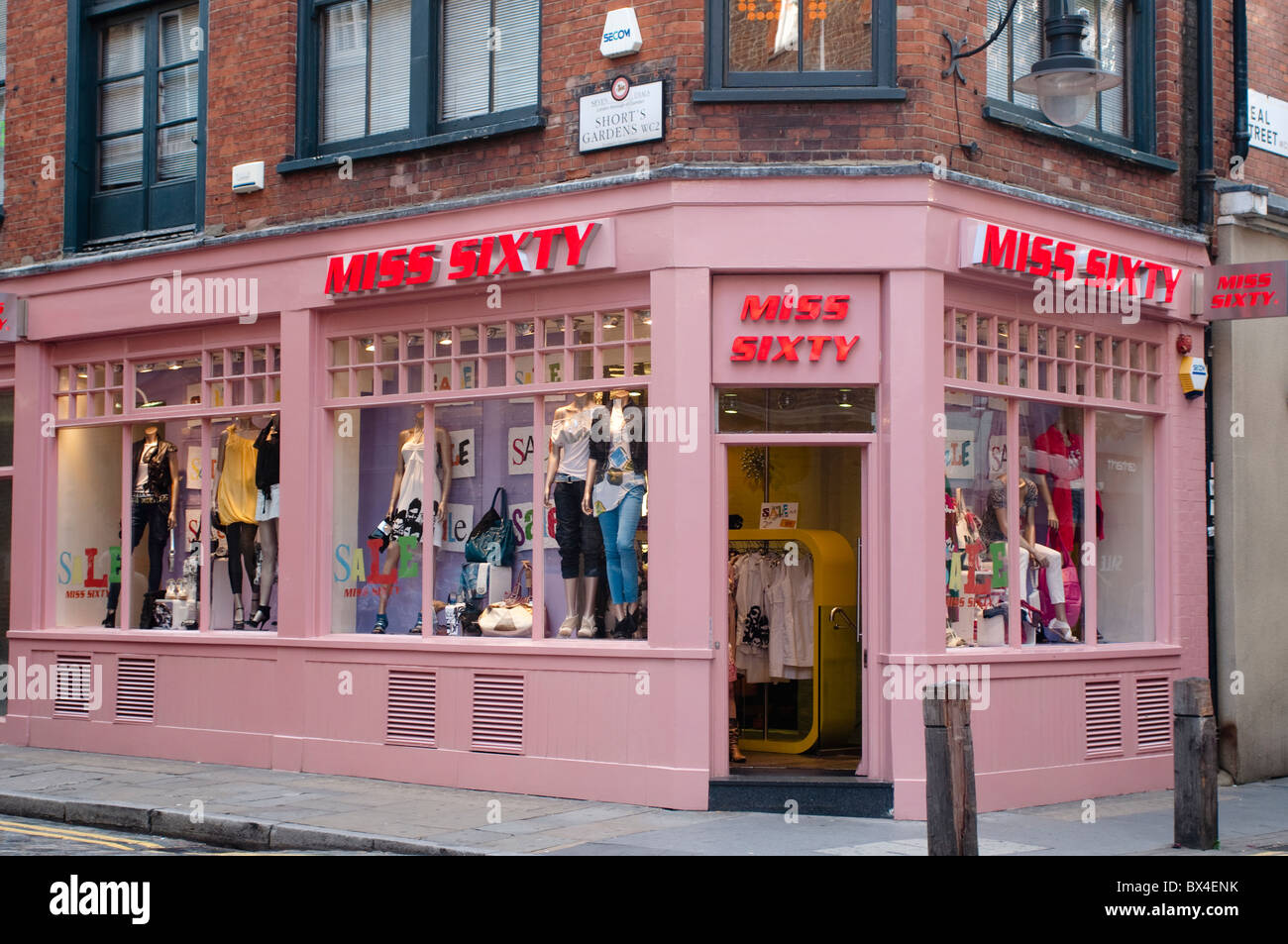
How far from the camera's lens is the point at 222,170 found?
13867 millimetres

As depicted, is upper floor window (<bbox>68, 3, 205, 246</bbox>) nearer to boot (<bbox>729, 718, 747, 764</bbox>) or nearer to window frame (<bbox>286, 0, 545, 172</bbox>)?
window frame (<bbox>286, 0, 545, 172</bbox>)

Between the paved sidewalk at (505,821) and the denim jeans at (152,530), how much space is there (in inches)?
94.0

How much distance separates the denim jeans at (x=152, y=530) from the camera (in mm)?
14523

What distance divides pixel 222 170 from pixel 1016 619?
7.89 meters

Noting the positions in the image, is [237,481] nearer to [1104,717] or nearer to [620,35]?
[620,35]

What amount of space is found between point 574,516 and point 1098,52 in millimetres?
5912

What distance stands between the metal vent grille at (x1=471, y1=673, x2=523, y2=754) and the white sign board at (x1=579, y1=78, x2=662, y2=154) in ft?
13.5

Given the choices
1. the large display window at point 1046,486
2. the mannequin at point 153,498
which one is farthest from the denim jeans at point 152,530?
the large display window at point 1046,486

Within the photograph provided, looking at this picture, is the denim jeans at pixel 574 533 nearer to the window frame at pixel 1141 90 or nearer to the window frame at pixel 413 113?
the window frame at pixel 413 113

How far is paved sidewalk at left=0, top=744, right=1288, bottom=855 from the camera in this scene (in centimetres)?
961

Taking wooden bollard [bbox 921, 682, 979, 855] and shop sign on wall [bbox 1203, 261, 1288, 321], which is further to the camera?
shop sign on wall [bbox 1203, 261, 1288, 321]

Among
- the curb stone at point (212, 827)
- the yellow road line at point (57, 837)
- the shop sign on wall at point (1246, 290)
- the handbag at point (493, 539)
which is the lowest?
the yellow road line at point (57, 837)

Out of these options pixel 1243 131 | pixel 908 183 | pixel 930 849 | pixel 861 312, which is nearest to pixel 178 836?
pixel 930 849

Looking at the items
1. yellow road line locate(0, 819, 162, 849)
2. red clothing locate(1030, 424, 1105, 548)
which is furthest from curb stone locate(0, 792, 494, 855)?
red clothing locate(1030, 424, 1105, 548)
